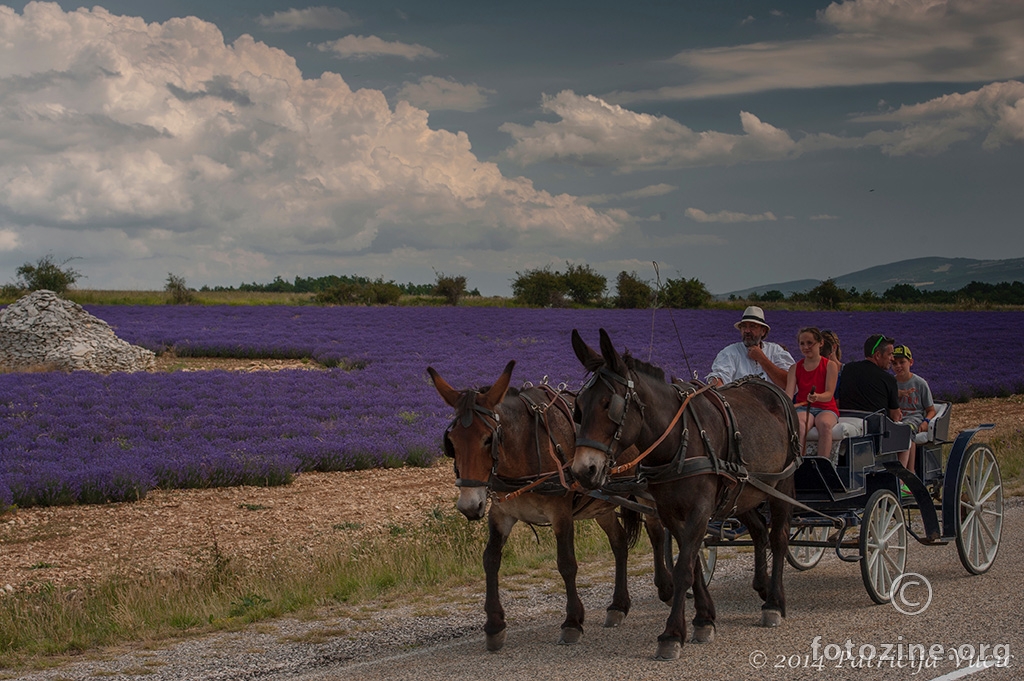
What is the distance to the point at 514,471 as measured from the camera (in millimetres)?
5844

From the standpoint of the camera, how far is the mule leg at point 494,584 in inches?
229

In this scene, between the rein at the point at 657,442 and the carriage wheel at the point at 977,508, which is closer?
the rein at the point at 657,442

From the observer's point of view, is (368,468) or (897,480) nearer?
(897,480)

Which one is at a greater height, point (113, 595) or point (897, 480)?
point (897, 480)

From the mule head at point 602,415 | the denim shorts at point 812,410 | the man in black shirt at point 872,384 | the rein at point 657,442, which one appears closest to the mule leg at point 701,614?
the rein at point 657,442

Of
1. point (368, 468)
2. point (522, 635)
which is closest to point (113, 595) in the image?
point (522, 635)

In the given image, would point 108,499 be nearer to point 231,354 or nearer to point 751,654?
point 751,654

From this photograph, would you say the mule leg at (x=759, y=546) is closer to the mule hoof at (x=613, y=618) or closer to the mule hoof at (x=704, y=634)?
the mule hoof at (x=704, y=634)

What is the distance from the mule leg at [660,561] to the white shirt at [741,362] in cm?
166

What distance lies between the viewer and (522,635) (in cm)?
630

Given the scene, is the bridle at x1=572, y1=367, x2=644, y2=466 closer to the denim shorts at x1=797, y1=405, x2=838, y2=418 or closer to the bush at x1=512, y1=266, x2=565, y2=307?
the denim shorts at x1=797, y1=405, x2=838, y2=418

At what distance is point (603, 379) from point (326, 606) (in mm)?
3399

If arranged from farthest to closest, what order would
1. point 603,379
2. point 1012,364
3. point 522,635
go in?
point 1012,364 < point 522,635 < point 603,379

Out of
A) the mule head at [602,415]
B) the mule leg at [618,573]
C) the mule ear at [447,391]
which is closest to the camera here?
the mule head at [602,415]
